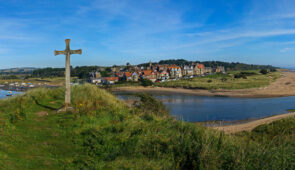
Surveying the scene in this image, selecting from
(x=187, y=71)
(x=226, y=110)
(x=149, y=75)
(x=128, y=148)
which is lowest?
(x=226, y=110)

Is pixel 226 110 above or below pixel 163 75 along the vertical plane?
below

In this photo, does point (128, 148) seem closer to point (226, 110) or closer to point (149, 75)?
point (226, 110)

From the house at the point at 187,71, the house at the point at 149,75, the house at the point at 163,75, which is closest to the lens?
the house at the point at 149,75

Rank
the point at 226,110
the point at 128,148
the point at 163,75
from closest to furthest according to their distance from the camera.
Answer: the point at 128,148, the point at 226,110, the point at 163,75

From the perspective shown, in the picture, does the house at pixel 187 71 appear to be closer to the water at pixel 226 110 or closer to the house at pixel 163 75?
the house at pixel 163 75

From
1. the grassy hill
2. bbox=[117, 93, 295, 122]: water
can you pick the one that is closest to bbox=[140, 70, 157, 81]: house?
bbox=[117, 93, 295, 122]: water

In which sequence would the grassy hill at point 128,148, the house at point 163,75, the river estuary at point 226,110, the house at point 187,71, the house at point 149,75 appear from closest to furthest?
the grassy hill at point 128,148 < the river estuary at point 226,110 < the house at point 149,75 < the house at point 163,75 < the house at point 187,71

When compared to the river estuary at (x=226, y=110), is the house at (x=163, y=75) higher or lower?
higher

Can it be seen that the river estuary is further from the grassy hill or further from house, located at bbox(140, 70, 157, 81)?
house, located at bbox(140, 70, 157, 81)

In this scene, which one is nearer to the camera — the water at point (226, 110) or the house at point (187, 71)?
the water at point (226, 110)

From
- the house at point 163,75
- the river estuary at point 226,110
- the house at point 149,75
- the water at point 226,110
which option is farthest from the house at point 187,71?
the water at point 226,110

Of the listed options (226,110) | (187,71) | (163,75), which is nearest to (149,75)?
(163,75)

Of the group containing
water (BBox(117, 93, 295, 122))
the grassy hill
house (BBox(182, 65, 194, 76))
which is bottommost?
water (BBox(117, 93, 295, 122))

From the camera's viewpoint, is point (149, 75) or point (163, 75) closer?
point (149, 75)
